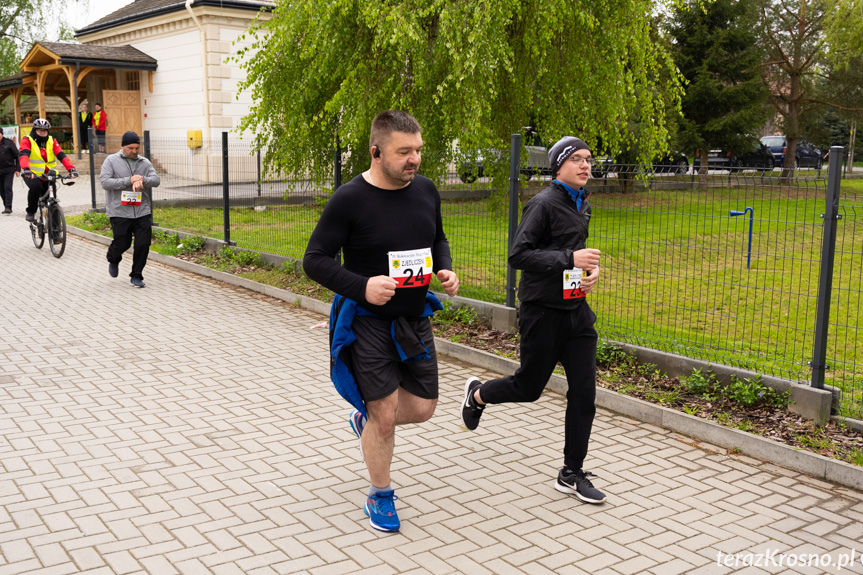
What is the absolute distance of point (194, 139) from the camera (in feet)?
86.0

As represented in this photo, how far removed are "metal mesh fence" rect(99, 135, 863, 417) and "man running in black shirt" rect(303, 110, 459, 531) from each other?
6.51 ft

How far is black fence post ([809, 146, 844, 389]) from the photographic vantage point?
18.4ft

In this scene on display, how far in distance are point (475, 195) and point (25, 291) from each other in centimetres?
589

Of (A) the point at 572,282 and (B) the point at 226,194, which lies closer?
(A) the point at 572,282

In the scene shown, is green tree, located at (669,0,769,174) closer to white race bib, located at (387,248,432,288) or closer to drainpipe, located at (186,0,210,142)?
drainpipe, located at (186,0,210,142)

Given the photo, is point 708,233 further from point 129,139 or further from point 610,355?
point 129,139

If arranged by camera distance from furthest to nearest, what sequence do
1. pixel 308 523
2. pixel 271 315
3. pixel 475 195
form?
1. pixel 271 315
2. pixel 475 195
3. pixel 308 523

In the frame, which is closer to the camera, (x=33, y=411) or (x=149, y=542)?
(x=149, y=542)

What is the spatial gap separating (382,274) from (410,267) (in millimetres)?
147

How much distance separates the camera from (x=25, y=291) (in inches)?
420

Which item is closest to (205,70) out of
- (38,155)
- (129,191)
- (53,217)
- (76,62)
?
(76,62)

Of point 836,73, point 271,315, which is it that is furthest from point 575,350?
point 836,73

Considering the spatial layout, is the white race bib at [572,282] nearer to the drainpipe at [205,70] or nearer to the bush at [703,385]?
the bush at [703,385]

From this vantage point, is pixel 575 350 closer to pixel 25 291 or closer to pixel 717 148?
pixel 25 291
